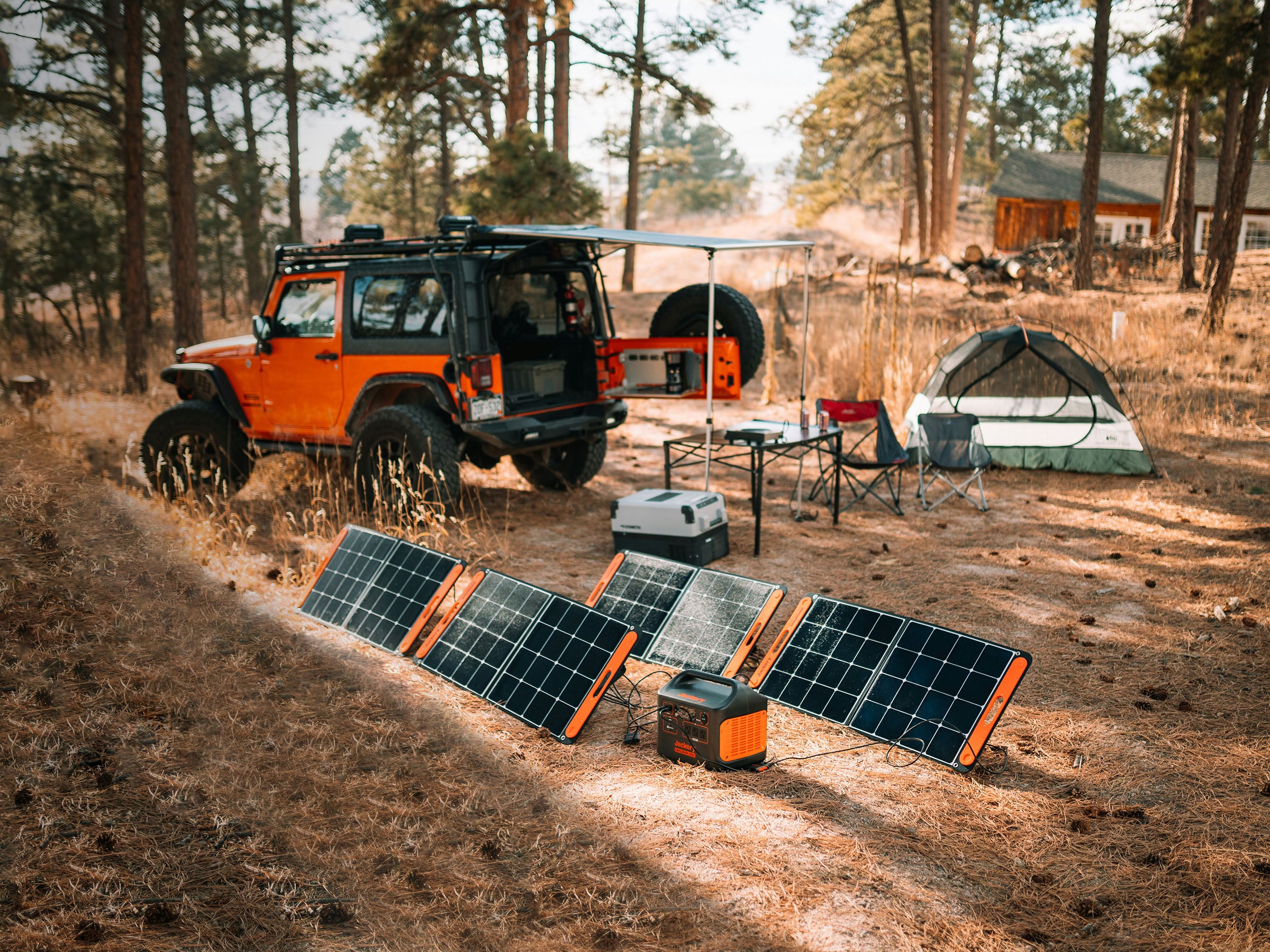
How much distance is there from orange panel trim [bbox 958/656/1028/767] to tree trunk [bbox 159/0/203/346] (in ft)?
39.4

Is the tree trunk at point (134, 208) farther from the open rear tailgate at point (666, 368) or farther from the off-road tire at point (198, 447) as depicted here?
the open rear tailgate at point (666, 368)

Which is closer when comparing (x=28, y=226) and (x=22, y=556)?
(x=22, y=556)

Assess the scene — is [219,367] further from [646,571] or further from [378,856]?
[378,856]

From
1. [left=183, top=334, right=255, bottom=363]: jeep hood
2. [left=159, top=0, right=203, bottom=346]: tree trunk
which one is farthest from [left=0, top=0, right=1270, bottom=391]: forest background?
[left=183, top=334, right=255, bottom=363]: jeep hood

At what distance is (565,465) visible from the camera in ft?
27.5

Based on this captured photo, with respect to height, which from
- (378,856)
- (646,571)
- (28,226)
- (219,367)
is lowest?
(378,856)

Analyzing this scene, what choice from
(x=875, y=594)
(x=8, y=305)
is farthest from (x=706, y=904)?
(x=8, y=305)

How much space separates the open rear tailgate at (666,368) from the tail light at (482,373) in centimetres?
119

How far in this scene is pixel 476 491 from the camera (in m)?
7.90

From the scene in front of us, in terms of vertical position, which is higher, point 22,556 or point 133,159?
point 133,159

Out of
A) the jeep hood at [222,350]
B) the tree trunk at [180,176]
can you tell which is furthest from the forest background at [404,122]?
the jeep hood at [222,350]

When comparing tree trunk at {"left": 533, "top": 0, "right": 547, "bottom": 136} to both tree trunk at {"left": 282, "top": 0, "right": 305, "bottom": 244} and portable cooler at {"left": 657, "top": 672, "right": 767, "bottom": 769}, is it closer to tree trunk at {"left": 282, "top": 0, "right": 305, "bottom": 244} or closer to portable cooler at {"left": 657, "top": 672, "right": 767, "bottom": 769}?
tree trunk at {"left": 282, "top": 0, "right": 305, "bottom": 244}

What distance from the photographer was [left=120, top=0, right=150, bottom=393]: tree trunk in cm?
1198

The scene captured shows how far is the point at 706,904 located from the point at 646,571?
96.9 inches
